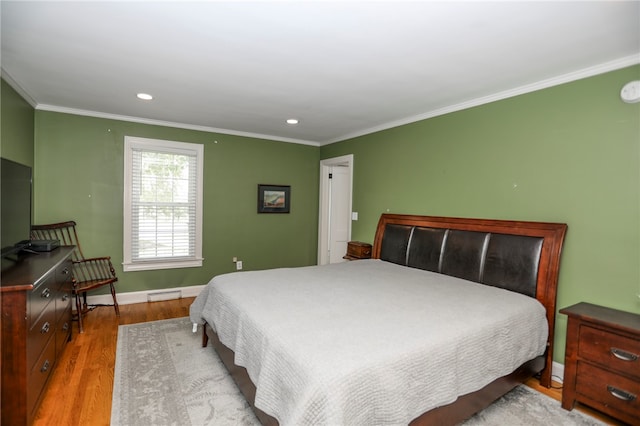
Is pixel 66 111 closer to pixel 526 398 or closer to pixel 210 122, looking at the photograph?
pixel 210 122

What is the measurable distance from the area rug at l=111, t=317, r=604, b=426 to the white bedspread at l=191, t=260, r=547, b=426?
338mm

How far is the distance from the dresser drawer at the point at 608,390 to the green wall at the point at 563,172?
454 millimetres

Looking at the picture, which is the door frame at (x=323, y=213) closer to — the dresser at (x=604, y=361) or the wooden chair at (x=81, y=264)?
the wooden chair at (x=81, y=264)

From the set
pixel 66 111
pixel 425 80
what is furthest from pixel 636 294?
pixel 66 111

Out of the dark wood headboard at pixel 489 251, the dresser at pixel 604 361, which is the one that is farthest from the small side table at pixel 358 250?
the dresser at pixel 604 361

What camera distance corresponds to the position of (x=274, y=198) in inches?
207

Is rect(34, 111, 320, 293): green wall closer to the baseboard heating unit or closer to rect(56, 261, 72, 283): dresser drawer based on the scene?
the baseboard heating unit

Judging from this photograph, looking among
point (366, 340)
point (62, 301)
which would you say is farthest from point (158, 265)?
point (366, 340)

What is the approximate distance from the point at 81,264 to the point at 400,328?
3944 mm

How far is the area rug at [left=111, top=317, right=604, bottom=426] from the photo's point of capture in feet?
6.70

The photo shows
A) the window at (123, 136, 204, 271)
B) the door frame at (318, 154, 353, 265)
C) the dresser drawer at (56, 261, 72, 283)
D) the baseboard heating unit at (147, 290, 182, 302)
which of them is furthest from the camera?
the door frame at (318, 154, 353, 265)

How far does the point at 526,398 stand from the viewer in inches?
91.0

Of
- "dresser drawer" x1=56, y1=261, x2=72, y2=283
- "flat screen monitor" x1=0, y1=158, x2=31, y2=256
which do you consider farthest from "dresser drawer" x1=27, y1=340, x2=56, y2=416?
"flat screen monitor" x1=0, y1=158, x2=31, y2=256

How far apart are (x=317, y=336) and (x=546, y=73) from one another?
102 inches
